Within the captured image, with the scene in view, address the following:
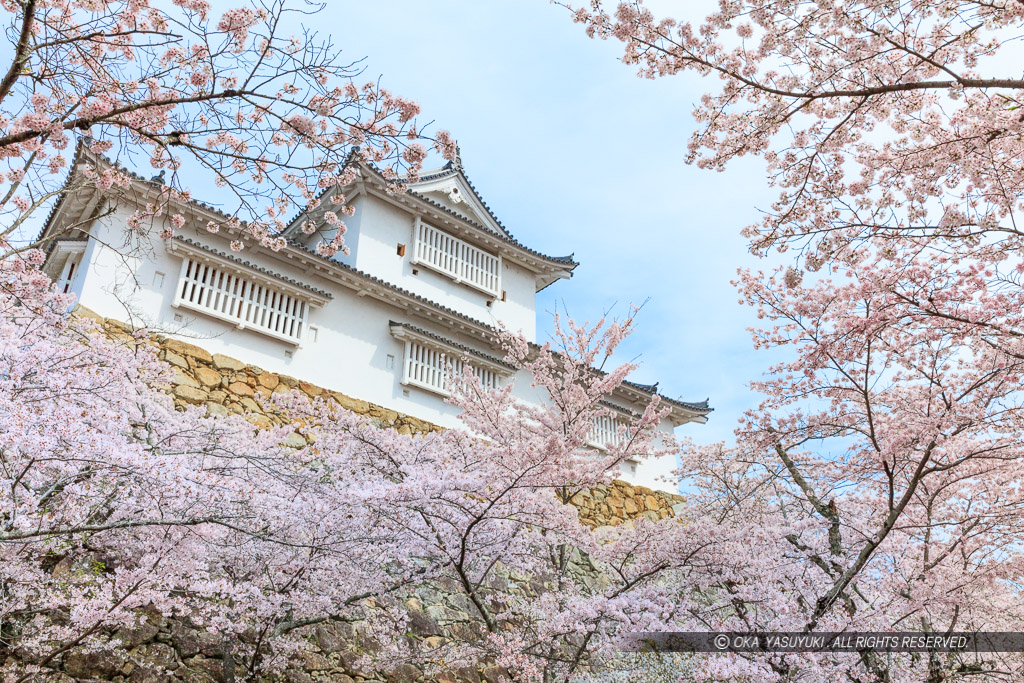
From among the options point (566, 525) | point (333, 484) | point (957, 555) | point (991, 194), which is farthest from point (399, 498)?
point (957, 555)

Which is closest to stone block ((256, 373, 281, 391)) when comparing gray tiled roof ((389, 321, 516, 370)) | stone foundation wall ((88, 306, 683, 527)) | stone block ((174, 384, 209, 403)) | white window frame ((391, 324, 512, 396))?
stone foundation wall ((88, 306, 683, 527))

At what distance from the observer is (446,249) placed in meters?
14.8

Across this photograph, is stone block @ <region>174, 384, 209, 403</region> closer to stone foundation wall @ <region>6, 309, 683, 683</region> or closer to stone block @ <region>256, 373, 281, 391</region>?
stone foundation wall @ <region>6, 309, 683, 683</region>


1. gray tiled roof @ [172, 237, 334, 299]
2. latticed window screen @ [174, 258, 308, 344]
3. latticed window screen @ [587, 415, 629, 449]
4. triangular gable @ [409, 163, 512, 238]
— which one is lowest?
latticed window screen @ [587, 415, 629, 449]

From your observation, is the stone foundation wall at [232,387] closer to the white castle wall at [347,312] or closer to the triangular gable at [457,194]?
the white castle wall at [347,312]

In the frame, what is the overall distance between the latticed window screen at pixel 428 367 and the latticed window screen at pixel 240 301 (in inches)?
82.4

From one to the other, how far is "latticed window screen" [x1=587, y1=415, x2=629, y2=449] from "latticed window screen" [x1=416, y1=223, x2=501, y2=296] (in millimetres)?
3678

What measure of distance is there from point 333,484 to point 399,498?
132cm

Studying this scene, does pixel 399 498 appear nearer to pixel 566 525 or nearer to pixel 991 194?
pixel 566 525

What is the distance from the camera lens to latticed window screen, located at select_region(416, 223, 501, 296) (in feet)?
47.0

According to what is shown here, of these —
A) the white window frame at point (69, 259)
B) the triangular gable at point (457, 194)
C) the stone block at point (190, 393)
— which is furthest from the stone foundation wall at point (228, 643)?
the triangular gable at point (457, 194)

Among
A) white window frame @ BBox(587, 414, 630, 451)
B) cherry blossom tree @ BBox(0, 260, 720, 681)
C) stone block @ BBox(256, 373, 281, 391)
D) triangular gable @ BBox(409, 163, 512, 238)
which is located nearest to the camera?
cherry blossom tree @ BBox(0, 260, 720, 681)

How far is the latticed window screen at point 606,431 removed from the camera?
48.6 feet

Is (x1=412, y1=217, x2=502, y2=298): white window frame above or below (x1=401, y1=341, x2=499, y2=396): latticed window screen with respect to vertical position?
above
